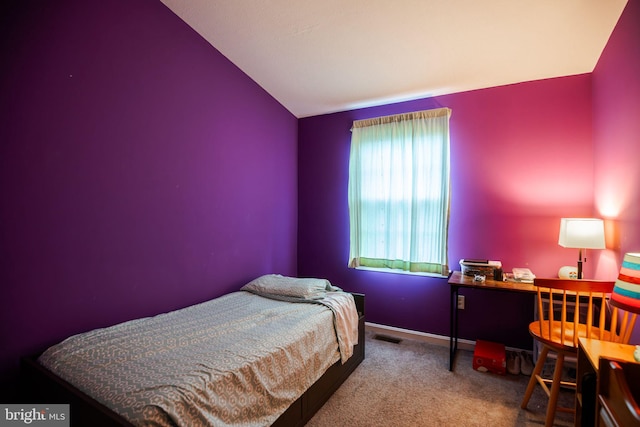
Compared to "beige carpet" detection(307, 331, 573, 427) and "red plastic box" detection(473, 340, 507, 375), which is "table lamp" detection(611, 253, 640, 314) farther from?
"red plastic box" detection(473, 340, 507, 375)

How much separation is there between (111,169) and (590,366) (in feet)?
9.13

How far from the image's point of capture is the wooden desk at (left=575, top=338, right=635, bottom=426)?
1251mm

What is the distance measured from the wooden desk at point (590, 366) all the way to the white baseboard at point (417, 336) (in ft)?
4.90

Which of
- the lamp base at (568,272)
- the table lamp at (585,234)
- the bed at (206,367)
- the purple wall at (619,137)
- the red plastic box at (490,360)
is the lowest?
the red plastic box at (490,360)

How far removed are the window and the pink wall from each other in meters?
0.13

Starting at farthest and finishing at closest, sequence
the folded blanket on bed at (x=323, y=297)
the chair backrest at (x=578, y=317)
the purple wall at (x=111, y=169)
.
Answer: the folded blanket on bed at (x=323, y=297) → the chair backrest at (x=578, y=317) → the purple wall at (x=111, y=169)

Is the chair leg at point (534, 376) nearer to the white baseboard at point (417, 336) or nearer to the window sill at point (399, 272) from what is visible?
the white baseboard at point (417, 336)

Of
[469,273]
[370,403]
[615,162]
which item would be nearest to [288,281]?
[370,403]

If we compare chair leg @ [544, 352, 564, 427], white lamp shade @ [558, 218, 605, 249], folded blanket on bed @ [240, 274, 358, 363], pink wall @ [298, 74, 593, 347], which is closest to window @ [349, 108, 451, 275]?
pink wall @ [298, 74, 593, 347]

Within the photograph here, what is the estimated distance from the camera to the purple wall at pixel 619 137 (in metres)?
1.73

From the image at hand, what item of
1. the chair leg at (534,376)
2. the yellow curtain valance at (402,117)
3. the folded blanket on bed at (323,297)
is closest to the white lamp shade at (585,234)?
the chair leg at (534,376)

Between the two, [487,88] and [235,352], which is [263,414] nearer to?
[235,352]

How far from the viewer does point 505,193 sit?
108 inches
